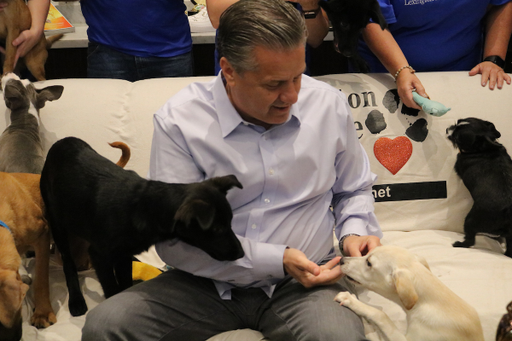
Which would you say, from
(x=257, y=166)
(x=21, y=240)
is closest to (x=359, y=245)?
(x=257, y=166)

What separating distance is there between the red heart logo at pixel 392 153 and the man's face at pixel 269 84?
3.04ft

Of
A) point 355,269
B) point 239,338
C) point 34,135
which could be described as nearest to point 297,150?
point 355,269

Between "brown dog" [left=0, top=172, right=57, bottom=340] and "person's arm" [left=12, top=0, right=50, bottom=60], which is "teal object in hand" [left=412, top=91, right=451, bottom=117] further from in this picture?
"person's arm" [left=12, top=0, right=50, bottom=60]

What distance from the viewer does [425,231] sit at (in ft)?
7.34

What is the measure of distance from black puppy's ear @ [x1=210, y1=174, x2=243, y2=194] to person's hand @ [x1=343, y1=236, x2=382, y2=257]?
41cm

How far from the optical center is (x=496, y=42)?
2.50m

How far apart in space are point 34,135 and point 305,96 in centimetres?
125

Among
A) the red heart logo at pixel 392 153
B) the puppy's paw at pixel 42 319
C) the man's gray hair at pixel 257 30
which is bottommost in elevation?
the puppy's paw at pixel 42 319

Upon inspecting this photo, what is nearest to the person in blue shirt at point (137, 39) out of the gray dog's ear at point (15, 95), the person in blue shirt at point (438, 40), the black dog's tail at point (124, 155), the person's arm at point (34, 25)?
the person's arm at point (34, 25)

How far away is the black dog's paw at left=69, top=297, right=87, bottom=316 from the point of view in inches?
69.6

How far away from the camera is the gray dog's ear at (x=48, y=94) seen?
2.24 metres

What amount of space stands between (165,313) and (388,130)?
1.38 m

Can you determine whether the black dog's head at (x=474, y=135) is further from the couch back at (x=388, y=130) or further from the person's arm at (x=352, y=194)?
the person's arm at (x=352, y=194)

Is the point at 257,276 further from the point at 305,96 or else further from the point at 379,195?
the point at 379,195
